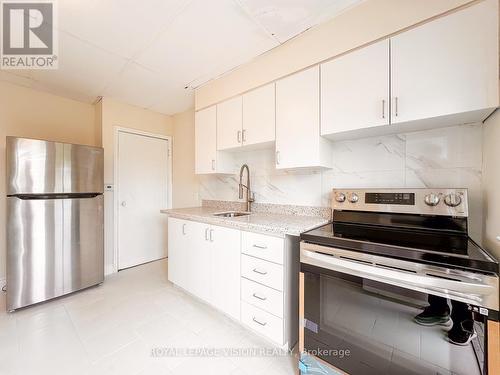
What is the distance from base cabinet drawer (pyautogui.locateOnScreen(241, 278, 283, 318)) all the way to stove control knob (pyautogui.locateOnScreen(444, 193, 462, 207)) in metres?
1.12

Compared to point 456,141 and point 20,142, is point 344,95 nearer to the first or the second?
point 456,141

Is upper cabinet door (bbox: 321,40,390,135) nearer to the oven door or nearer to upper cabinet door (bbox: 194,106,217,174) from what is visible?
the oven door

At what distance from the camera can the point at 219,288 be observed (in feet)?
5.95

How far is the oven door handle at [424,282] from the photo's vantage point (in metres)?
0.77

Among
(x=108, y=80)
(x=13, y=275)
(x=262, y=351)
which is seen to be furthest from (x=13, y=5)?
(x=262, y=351)

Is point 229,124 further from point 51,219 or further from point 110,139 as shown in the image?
point 51,219

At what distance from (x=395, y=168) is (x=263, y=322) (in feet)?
4.73

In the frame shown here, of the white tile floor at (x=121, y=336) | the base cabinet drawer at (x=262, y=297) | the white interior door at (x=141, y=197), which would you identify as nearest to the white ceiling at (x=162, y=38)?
the white interior door at (x=141, y=197)

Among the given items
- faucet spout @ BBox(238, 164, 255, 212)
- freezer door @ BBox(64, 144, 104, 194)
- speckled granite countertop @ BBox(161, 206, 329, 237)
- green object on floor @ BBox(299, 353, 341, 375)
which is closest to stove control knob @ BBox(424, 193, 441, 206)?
speckled granite countertop @ BBox(161, 206, 329, 237)

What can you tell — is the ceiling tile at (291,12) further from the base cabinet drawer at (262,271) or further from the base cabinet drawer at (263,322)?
the base cabinet drawer at (263,322)

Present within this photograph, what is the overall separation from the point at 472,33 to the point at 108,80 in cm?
298

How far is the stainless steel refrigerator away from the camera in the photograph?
191 cm

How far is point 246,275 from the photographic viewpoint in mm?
1602
